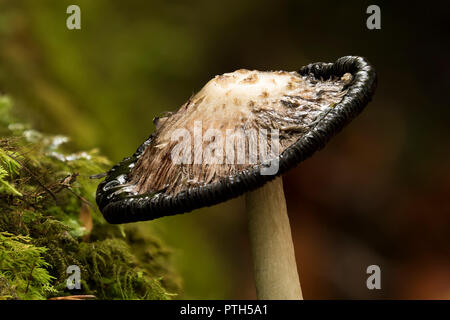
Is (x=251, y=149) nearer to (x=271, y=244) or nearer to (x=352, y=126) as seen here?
(x=271, y=244)

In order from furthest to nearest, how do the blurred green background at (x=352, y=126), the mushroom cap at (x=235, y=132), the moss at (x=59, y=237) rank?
the blurred green background at (x=352, y=126)
the moss at (x=59, y=237)
the mushroom cap at (x=235, y=132)

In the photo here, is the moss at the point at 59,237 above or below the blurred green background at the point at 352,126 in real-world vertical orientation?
below

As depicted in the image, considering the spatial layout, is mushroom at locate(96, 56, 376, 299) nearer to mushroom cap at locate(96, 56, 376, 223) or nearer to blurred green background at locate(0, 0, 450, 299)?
mushroom cap at locate(96, 56, 376, 223)

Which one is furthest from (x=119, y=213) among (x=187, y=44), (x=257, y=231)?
(x=187, y=44)

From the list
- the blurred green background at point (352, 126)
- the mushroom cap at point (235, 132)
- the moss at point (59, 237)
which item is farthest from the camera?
the blurred green background at point (352, 126)

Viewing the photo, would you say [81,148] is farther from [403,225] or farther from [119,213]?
[403,225]

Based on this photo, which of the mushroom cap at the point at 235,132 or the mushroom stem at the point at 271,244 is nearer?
the mushroom cap at the point at 235,132

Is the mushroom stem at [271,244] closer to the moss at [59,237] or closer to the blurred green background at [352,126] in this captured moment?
the moss at [59,237]

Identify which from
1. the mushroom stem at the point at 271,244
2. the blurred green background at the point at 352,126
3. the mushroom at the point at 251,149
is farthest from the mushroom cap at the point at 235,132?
the blurred green background at the point at 352,126
